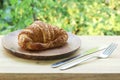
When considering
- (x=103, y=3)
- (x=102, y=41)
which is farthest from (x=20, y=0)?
(x=102, y=41)

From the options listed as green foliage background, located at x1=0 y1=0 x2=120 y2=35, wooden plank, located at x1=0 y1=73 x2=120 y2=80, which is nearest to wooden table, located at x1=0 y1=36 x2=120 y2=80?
wooden plank, located at x1=0 y1=73 x2=120 y2=80

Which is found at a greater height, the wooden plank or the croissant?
the croissant

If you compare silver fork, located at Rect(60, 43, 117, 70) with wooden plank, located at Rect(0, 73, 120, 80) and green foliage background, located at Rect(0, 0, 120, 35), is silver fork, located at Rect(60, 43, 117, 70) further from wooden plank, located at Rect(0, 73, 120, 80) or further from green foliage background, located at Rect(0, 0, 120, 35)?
green foliage background, located at Rect(0, 0, 120, 35)

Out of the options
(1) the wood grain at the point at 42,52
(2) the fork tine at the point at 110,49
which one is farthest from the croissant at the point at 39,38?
(2) the fork tine at the point at 110,49

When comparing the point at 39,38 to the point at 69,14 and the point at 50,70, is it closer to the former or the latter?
the point at 50,70

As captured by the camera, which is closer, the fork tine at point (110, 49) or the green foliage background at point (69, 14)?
the fork tine at point (110, 49)

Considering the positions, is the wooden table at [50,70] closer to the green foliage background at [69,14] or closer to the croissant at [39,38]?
the croissant at [39,38]
